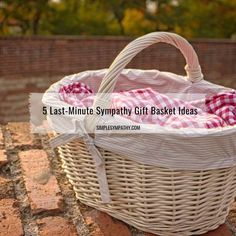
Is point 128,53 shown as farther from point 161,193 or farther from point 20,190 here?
point 20,190

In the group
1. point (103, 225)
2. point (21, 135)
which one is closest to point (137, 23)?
point (21, 135)

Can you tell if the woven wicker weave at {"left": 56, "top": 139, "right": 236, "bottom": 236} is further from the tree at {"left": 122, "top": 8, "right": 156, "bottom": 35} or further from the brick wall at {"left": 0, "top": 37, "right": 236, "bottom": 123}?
the tree at {"left": 122, "top": 8, "right": 156, "bottom": 35}

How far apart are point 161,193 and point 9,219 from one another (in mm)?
326

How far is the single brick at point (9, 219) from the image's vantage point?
33.7 inches

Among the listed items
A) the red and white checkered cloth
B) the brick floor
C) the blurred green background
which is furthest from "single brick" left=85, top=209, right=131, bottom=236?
the blurred green background

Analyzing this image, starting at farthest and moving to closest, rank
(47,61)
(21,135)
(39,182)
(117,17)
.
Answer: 1. (117,17)
2. (47,61)
3. (21,135)
4. (39,182)

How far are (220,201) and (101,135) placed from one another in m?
0.28

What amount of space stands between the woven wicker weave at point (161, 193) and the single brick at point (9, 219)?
6.5 inches

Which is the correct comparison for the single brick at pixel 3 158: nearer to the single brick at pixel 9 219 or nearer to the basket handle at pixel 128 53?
the single brick at pixel 9 219

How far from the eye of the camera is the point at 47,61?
3.45 metres

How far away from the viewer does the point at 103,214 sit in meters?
0.94

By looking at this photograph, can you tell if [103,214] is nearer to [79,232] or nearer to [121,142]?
[79,232]

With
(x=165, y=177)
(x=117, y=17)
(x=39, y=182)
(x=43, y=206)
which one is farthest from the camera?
(x=117, y=17)

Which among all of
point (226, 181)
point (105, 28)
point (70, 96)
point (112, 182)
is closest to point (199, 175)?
point (226, 181)
